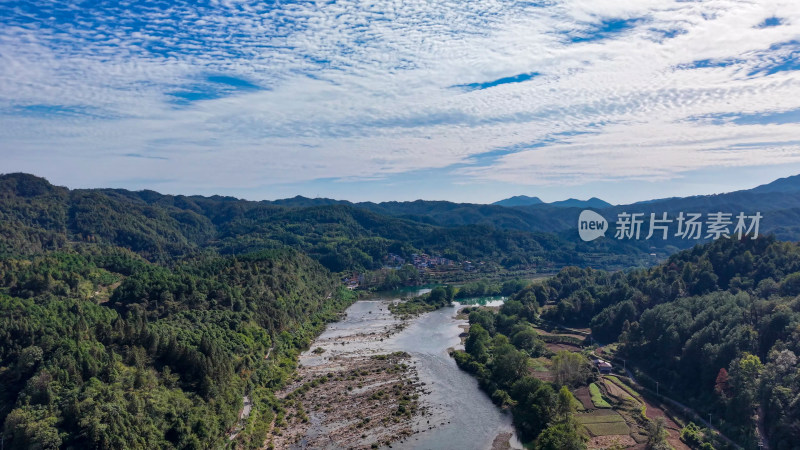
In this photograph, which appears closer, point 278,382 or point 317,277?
point 278,382

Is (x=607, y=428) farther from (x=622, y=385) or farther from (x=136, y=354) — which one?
(x=136, y=354)

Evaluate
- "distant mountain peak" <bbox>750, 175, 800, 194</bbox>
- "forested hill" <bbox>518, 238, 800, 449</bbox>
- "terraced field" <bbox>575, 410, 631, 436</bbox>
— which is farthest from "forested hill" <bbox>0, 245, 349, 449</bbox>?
"distant mountain peak" <bbox>750, 175, 800, 194</bbox>

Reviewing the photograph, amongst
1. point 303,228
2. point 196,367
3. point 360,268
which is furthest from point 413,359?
point 303,228

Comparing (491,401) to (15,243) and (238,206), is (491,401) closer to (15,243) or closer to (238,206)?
(15,243)

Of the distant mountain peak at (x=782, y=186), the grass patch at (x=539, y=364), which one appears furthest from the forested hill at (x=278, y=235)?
the distant mountain peak at (x=782, y=186)

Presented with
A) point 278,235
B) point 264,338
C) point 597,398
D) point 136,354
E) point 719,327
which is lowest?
point 597,398

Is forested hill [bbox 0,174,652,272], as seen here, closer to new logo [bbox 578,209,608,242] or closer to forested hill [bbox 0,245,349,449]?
new logo [bbox 578,209,608,242]

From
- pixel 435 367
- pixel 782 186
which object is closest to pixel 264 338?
pixel 435 367
